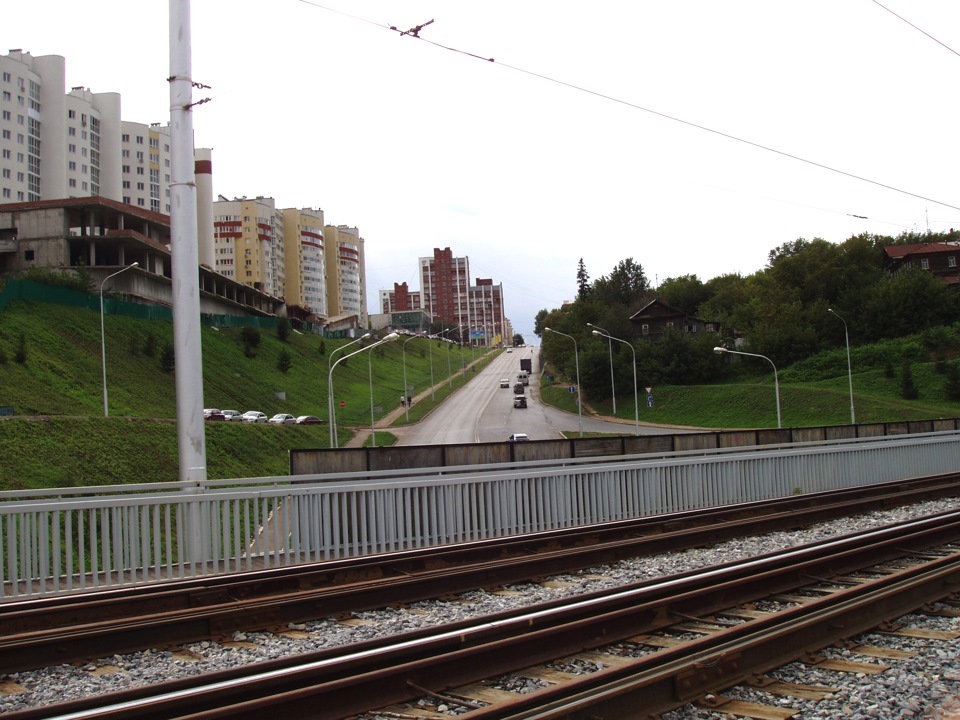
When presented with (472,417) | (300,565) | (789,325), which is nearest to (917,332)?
(789,325)

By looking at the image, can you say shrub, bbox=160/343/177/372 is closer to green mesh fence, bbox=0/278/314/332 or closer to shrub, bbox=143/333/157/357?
shrub, bbox=143/333/157/357

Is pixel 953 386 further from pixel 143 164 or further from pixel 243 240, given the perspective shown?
pixel 243 240

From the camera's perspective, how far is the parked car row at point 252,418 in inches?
1976

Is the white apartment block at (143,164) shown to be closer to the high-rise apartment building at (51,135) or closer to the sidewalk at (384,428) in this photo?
the high-rise apartment building at (51,135)

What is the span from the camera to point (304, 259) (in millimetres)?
151625

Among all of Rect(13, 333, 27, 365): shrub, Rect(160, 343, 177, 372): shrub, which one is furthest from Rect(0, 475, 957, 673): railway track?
Rect(160, 343, 177, 372): shrub

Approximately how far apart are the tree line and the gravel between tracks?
62.4m

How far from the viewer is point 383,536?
12.4m

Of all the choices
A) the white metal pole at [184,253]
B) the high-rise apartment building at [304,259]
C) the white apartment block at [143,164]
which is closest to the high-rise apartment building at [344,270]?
the high-rise apartment building at [304,259]

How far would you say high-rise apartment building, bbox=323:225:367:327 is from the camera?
166875 mm

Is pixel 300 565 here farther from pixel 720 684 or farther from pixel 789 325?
pixel 789 325

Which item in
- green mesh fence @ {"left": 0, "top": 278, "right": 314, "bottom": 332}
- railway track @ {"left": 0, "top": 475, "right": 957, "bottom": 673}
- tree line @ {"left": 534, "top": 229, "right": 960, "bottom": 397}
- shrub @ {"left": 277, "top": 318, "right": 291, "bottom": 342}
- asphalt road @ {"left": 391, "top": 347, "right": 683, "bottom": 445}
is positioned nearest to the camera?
railway track @ {"left": 0, "top": 475, "right": 957, "bottom": 673}

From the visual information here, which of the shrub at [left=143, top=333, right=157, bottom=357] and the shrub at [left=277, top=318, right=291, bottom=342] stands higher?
the shrub at [left=277, top=318, right=291, bottom=342]

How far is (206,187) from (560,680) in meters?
95.6
